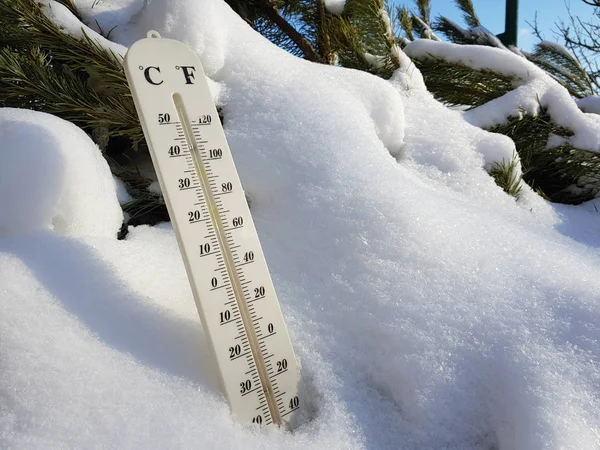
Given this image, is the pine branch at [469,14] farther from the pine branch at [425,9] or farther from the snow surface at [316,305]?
the snow surface at [316,305]

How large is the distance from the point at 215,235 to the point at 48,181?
296 mm

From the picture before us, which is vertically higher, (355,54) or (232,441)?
(355,54)

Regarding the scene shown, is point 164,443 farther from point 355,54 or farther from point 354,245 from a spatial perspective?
point 355,54

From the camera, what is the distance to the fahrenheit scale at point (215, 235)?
0.61 m

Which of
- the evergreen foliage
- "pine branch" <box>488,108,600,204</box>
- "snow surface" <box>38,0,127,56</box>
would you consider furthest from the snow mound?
"pine branch" <box>488,108,600,204</box>

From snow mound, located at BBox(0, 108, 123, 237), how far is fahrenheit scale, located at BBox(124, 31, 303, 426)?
207 millimetres

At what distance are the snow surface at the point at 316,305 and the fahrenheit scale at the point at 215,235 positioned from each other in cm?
4

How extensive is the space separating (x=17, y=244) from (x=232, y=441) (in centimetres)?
43

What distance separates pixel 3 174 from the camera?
0.72 metres

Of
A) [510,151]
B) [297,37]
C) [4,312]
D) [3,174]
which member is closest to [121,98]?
[3,174]

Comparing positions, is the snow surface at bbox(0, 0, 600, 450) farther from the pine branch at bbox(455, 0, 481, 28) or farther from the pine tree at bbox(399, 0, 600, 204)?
the pine branch at bbox(455, 0, 481, 28)

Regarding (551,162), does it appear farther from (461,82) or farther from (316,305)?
(316,305)

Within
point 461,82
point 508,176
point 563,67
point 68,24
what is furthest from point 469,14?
point 68,24

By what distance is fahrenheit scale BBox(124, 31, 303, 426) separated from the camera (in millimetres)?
610
